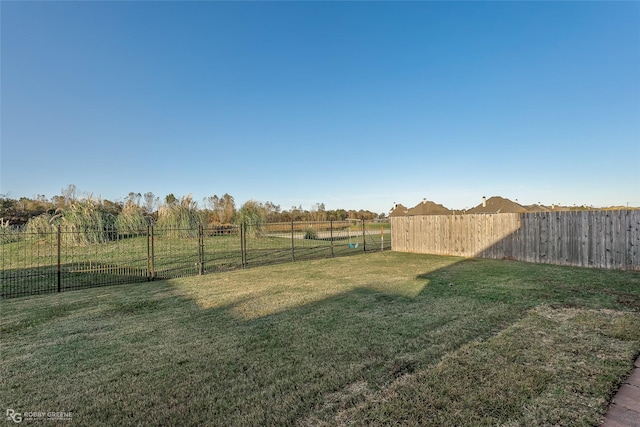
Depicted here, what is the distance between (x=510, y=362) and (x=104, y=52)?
35.1 ft

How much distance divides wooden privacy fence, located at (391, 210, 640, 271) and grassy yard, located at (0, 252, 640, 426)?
2742 millimetres

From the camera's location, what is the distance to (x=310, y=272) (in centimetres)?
756

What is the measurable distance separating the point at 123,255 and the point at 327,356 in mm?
11410

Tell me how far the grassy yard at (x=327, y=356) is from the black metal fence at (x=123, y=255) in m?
2.24

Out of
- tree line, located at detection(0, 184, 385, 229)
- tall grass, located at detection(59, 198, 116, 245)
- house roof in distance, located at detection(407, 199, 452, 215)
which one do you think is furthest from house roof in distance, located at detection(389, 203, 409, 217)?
tall grass, located at detection(59, 198, 116, 245)

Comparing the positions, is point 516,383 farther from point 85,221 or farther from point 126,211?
point 126,211

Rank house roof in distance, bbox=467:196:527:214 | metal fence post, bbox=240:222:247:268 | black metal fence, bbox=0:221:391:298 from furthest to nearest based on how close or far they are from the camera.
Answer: house roof in distance, bbox=467:196:527:214, metal fence post, bbox=240:222:247:268, black metal fence, bbox=0:221:391:298

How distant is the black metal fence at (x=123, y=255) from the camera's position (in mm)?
7000

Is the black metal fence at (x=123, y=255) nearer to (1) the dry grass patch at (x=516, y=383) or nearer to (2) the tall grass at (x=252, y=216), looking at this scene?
(2) the tall grass at (x=252, y=216)

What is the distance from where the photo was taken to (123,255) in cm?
1099

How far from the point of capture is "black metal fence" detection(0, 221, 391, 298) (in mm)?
7000

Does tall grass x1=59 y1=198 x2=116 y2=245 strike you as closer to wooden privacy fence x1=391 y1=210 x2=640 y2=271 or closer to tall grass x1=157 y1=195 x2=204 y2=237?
tall grass x1=157 y1=195 x2=204 y2=237

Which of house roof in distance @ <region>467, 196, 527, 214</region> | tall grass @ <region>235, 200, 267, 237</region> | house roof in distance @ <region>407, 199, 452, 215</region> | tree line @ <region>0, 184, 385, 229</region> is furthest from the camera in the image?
house roof in distance @ <region>407, 199, 452, 215</region>

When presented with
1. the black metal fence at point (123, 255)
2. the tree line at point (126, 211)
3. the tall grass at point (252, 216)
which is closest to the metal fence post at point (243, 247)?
the black metal fence at point (123, 255)
